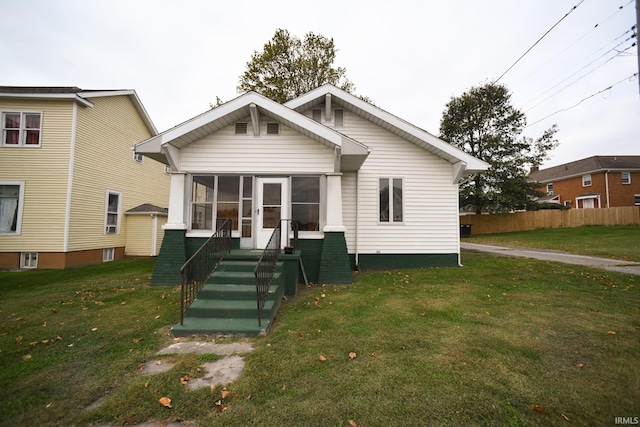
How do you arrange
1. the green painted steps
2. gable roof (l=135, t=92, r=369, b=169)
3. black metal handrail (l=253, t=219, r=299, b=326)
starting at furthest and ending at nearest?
gable roof (l=135, t=92, r=369, b=169)
black metal handrail (l=253, t=219, r=299, b=326)
the green painted steps

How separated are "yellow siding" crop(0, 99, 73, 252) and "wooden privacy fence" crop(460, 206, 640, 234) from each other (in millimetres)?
30295

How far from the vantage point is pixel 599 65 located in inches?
427

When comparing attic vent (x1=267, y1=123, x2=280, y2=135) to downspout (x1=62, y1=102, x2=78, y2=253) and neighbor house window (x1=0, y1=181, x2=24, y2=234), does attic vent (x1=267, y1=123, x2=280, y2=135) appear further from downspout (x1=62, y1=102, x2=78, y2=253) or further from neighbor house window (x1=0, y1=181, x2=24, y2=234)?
neighbor house window (x1=0, y1=181, x2=24, y2=234)

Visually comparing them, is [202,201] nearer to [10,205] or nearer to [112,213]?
[112,213]

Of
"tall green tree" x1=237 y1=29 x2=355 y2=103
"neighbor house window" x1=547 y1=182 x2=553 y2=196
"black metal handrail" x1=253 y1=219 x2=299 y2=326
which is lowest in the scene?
"black metal handrail" x1=253 y1=219 x2=299 y2=326

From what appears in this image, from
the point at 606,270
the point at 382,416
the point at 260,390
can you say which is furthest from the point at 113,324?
the point at 606,270

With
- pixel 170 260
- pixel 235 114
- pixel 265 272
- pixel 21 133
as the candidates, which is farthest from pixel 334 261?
pixel 21 133

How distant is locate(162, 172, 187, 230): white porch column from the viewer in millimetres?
7499

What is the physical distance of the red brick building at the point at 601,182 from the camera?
27.4m

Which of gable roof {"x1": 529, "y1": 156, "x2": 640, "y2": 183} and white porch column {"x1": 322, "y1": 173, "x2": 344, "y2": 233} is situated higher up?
gable roof {"x1": 529, "y1": 156, "x2": 640, "y2": 183}

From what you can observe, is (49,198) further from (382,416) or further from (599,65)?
(599,65)

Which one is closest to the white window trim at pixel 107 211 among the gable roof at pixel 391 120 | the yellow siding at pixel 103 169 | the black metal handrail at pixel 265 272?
the yellow siding at pixel 103 169

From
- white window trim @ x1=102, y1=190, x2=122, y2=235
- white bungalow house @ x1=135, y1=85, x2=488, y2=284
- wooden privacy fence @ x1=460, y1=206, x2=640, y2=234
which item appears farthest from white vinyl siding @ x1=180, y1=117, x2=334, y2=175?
wooden privacy fence @ x1=460, y1=206, x2=640, y2=234

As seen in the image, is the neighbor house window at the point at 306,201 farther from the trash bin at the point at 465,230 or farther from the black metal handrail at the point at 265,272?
the trash bin at the point at 465,230
